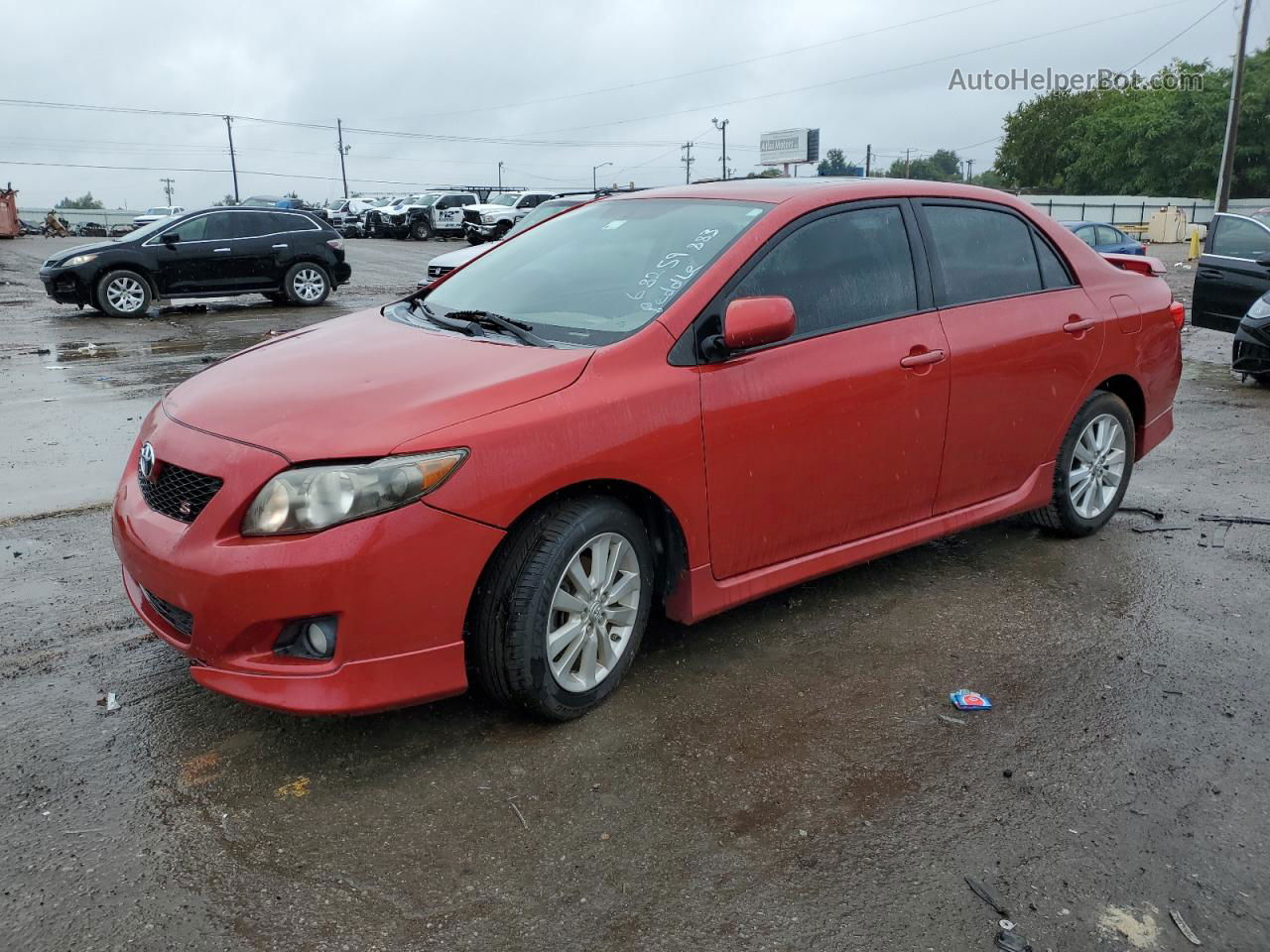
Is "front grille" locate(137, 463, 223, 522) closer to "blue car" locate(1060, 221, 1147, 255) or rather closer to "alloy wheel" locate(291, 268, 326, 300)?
"alloy wheel" locate(291, 268, 326, 300)

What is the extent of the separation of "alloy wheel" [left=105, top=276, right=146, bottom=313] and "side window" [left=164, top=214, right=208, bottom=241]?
91 cm

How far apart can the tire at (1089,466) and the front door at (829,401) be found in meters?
1.06

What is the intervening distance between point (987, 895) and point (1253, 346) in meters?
8.70

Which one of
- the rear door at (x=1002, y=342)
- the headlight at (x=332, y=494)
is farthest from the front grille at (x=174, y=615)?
the rear door at (x=1002, y=342)

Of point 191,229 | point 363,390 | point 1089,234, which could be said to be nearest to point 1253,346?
point 363,390

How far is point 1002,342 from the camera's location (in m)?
4.56

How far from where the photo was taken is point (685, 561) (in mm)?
3639

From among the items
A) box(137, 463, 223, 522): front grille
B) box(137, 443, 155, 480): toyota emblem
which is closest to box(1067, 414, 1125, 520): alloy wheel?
box(137, 463, 223, 522): front grille

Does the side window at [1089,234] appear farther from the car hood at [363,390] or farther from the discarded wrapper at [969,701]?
the car hood at [363,390]

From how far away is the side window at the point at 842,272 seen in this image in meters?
3.92

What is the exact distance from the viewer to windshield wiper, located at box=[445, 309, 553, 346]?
367 centimetres

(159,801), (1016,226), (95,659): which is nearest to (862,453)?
(1016,226)

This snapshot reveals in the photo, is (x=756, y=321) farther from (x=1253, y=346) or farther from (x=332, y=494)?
(x=1253, y=346)

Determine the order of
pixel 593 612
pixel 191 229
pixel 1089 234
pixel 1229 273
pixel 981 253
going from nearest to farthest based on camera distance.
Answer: pixel 593 612
pixel 981 253
pixel 1229 273
pixel 191 229
pixel 1089 234
